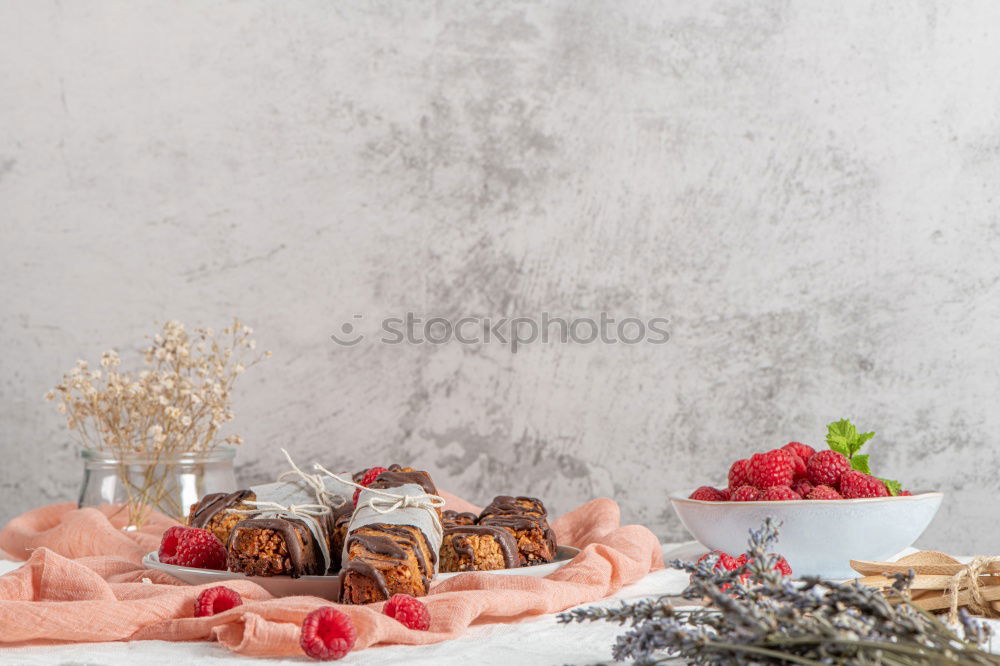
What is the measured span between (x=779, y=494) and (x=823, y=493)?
54 millimetres

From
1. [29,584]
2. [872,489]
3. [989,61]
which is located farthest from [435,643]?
[989,61]

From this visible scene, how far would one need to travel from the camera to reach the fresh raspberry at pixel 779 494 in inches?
47.0

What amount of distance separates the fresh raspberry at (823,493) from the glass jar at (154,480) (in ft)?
3.04

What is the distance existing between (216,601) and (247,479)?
5.00ft

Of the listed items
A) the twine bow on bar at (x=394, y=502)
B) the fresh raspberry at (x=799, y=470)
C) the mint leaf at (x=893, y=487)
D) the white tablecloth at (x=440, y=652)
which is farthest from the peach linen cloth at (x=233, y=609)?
the mint leaf at (x=893, y=487)

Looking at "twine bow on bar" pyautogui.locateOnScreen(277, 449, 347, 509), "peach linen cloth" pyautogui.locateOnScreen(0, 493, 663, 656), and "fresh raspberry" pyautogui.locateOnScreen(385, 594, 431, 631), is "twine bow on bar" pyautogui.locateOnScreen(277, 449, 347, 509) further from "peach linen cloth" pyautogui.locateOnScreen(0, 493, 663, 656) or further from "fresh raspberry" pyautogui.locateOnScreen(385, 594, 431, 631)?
"fresh raspberry" pyautogui.locateOnScreen(385, 594, 431, 631)

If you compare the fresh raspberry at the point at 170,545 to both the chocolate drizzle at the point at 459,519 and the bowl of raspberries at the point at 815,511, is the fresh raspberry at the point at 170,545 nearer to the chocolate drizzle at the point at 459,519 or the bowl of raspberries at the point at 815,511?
the chocolate drizzle at the point at 459,519

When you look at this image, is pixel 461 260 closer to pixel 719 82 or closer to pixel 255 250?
pixel 255 250

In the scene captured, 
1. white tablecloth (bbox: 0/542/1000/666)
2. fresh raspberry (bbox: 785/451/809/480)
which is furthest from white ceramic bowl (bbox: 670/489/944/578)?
white tablecloth (bbox: 0/542/1000/666)

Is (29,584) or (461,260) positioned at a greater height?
(461,260)

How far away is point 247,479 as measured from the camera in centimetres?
242

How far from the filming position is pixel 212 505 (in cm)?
128

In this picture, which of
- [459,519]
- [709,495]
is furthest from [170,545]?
[709,495]

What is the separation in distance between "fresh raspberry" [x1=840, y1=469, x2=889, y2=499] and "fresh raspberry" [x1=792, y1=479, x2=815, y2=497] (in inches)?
1.7
